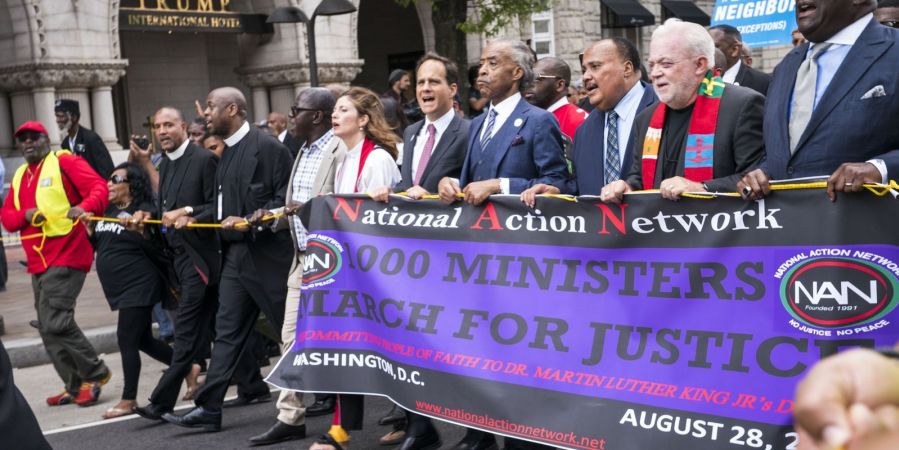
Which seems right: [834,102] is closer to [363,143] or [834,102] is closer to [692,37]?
[692,37]

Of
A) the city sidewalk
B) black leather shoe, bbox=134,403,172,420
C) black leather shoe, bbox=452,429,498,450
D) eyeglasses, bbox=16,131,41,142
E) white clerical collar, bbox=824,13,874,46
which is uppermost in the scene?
white clerical collar, bbox=824,13,874,46

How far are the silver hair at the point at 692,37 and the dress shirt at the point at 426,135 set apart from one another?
1630 millimetres

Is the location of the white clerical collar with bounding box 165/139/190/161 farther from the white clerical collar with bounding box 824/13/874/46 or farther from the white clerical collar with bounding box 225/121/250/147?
the white clerical collar with bounding box 824/13/874/46

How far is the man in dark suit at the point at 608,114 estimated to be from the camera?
570cm

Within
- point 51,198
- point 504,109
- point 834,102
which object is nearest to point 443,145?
point 504,109

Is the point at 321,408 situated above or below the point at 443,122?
below

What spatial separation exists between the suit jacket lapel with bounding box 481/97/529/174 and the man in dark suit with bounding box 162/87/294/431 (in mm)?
1791

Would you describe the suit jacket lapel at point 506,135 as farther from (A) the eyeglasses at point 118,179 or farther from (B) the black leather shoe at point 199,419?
(A) the eyeglasses at point 118,179

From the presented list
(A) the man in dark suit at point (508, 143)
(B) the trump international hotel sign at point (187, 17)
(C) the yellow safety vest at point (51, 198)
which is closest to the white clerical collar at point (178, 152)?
(C) the yellow safety vest at point (51, 198)

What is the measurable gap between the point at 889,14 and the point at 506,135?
3317mm

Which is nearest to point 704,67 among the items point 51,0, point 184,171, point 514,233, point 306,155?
point 514,233

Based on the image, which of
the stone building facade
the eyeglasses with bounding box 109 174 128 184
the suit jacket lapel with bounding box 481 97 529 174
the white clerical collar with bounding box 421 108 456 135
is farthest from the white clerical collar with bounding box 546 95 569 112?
the stone building facade

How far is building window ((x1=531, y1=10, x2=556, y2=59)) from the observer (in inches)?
1065

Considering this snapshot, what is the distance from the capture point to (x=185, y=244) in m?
7.46
